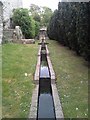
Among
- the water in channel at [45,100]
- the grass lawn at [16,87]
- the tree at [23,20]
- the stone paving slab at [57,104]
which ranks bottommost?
the water in channel at [45,100]

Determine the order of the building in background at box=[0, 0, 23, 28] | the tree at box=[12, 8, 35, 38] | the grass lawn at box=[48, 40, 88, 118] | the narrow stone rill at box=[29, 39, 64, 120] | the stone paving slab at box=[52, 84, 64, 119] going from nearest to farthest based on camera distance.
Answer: the stone paving slab at box=[52, 84, 64, 119]
the narrow stone rill at box=[29, 39, 64, 120]
the grass lawn at box=[48, 40, 88, 118]
the building in background at box=[0, 0, 23, 28]
the tree at box=[12, 8, 35, 38]

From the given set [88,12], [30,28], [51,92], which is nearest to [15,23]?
[30,28]

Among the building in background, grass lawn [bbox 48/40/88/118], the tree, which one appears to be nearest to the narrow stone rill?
grass lawn [bbox 48/40/88/118]

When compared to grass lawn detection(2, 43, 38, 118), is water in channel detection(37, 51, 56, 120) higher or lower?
lower

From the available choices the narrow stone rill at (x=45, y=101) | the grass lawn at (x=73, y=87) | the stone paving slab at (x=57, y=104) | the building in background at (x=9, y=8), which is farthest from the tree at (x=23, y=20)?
the stone paving slab at (x=57, y=104)

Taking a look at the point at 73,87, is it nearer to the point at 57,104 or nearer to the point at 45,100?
the point at 45,100

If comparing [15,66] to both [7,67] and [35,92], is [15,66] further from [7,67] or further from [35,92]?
[35,92]

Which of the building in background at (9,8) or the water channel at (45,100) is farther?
the building in background at (9,8)

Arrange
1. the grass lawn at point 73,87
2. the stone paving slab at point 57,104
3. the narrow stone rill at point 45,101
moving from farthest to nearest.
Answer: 1. the grass lawn at point 73,87
2. the narrow stone rill at point 45,101
3. the stone paving slab at point 57,104

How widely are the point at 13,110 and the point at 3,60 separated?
5.70 metres

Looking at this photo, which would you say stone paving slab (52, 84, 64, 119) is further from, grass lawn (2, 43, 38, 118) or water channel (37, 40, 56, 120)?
grass lawn (2, 43, 38, 118)

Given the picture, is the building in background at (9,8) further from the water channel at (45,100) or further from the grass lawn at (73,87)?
the water channel at (45,100)

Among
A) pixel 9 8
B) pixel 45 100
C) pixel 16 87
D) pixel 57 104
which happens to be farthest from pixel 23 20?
pixel 57 104

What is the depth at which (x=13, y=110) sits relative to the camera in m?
5.57
